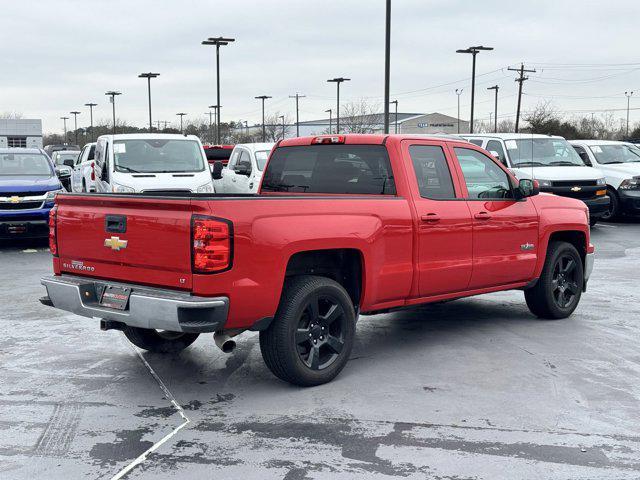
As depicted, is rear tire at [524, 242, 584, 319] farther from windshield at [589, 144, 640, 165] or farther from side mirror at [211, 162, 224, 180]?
windshield at [589, 144, 640, 165]

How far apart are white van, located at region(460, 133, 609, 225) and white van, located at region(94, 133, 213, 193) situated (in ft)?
18.2

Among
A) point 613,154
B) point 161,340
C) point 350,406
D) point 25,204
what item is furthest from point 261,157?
point 350,406

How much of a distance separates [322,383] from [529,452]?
69.0 inches

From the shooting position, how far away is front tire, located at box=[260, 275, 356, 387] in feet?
18.2

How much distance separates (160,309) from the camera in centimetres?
516

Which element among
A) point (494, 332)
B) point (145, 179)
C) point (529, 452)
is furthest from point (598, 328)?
point (145, 179)

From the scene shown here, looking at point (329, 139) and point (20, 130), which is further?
point (20, 130)

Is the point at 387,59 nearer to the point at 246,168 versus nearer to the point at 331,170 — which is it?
the point at 246,168

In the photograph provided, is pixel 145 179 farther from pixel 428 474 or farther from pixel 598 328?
pixel 428 474

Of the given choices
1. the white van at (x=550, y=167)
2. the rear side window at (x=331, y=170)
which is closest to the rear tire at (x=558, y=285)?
the rear side window at (x=331, y=170)

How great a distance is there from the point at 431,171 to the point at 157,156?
9986 millimetres

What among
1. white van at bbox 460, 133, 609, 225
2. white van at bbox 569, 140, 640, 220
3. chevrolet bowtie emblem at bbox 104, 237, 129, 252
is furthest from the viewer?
white van at bbox 569, 140, 640, 220

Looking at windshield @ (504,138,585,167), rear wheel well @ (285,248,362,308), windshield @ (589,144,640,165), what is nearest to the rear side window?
rear wheel well @ (285,248,362,308)

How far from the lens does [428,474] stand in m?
4.25
